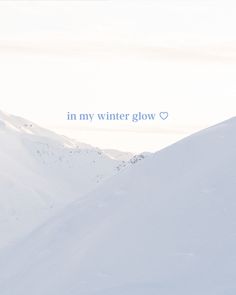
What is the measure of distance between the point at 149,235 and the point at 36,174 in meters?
88.6

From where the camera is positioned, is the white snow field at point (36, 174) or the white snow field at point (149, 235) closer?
the white snow field at point (149, 235)

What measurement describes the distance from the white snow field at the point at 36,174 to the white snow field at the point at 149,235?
31472 millimetres

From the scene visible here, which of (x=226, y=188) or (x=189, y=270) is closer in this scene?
(x=189, y=270)

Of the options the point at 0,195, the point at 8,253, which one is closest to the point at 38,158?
the point at 0,195

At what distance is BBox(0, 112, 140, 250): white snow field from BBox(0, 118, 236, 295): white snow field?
103ft

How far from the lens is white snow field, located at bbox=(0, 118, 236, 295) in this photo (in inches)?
673

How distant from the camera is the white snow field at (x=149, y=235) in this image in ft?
56.1

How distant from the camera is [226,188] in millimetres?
19281

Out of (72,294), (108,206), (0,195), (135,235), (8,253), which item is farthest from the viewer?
(0,195)

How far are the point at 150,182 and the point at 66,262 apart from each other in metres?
2.94

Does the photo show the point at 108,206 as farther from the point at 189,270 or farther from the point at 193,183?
the point at 189,270

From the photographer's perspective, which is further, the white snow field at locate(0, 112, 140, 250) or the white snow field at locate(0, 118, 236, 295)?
the white snow field at locate(0, 112, 140, 250)

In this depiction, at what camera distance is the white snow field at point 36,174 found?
240 feet

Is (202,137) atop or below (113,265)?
Answer: atop
